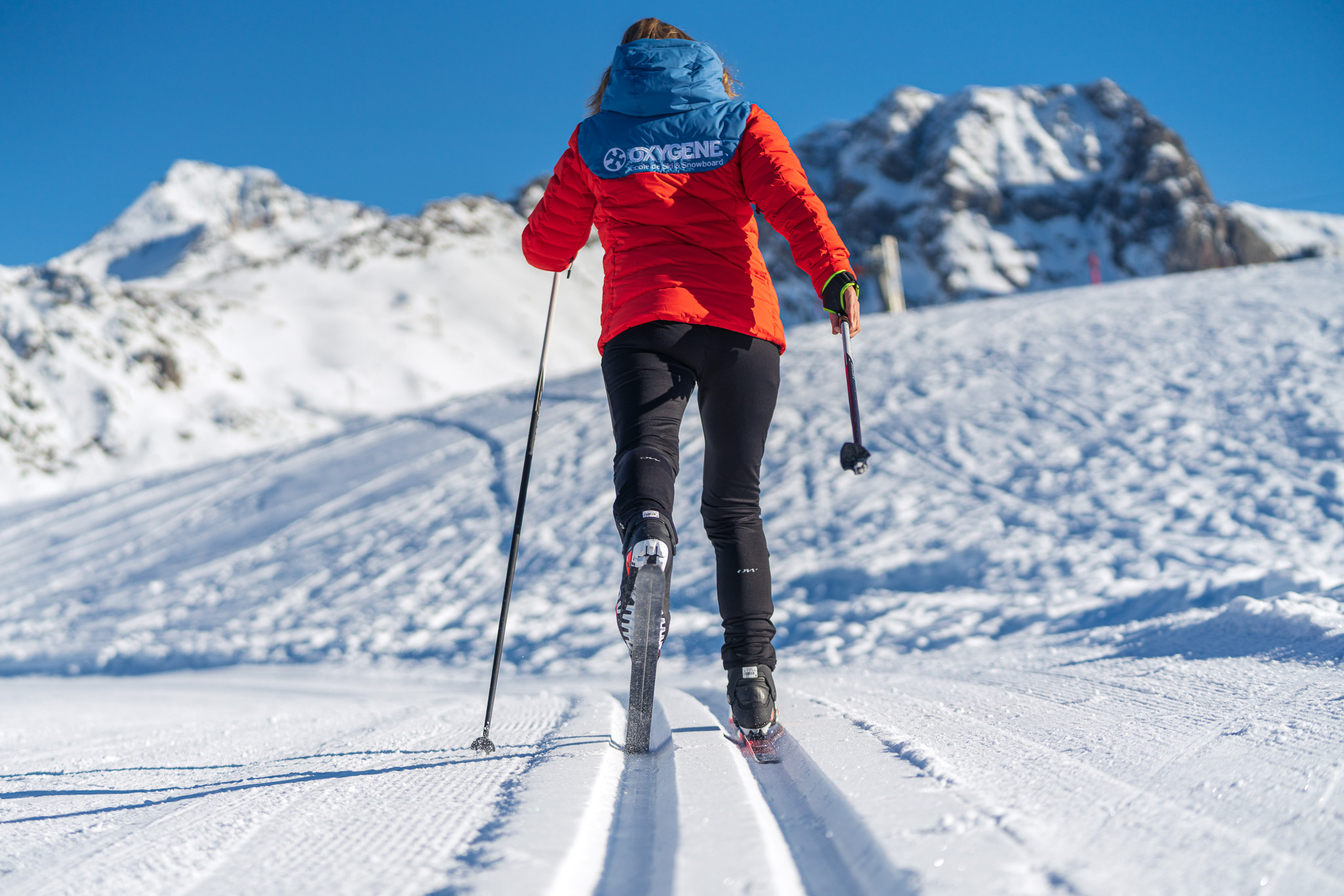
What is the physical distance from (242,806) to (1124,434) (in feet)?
18.4

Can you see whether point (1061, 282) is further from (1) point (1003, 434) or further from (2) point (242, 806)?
(2) point (242, 806)

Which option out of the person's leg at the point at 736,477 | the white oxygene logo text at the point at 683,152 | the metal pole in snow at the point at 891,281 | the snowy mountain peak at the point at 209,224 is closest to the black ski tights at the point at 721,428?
the person's leg at the point at 736,477

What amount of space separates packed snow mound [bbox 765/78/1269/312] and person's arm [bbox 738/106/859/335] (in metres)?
72.2

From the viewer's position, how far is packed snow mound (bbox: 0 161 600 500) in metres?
29.0

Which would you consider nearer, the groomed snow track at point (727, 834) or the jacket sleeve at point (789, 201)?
the groomed snow track at point (727, 834)

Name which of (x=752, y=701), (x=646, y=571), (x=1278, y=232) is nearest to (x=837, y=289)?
Result: (x=646, y=571)

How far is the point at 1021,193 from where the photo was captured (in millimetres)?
79188

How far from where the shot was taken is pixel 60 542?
26.8 feet

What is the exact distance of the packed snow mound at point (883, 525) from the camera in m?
3.76

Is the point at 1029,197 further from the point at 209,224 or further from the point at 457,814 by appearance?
the point at 209,224

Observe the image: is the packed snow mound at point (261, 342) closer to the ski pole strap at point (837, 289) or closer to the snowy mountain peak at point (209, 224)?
the snowy mountain peak at point (209, 224)

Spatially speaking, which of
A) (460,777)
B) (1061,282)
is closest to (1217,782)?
(460,777)

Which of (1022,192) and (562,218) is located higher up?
(1022,192)

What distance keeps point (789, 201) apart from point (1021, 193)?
88616 mm
